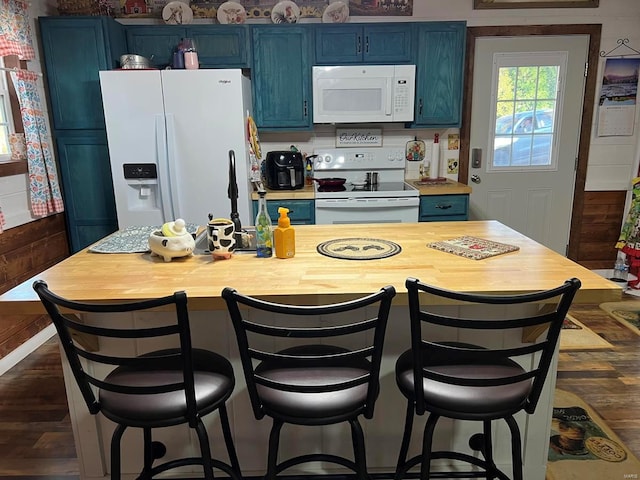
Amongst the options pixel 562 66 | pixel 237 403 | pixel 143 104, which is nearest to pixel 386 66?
pixel 562 66

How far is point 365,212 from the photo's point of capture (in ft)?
11.6

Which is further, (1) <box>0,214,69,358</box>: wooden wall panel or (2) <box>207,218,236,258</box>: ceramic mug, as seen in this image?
(1) <box>0,214,69,358</box>: wooden wall panel

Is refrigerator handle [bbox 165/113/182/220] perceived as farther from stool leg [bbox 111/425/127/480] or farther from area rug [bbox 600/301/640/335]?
area rug [bbox 600/301/640/335]

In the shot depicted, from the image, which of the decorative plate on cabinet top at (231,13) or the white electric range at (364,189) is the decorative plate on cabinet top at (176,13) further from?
the white electric range at (364,189)

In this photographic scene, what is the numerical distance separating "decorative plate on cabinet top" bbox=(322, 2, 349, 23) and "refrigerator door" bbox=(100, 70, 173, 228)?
1.44 metres

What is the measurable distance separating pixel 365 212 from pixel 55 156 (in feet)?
7.57

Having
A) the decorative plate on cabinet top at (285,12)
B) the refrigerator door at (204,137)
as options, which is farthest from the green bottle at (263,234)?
the decorative plate on cabinet top at (285,12)

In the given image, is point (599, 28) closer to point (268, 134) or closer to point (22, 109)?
point (268, 134)

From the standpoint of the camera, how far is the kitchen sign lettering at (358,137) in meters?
4.01

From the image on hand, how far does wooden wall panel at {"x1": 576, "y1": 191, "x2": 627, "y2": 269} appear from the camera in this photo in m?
4.12

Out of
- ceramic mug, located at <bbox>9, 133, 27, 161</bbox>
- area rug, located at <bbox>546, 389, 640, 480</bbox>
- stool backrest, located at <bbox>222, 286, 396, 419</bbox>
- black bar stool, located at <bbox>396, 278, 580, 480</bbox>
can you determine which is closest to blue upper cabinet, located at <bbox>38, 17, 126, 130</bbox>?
ceramic mug, located at <bbox>9, 133, 27, 161</bbox>

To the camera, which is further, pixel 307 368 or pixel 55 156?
pixel 55 156

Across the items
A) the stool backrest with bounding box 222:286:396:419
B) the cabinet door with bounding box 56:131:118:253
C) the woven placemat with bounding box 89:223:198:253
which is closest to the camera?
the stool backrest with bounding box 222:286:396:419

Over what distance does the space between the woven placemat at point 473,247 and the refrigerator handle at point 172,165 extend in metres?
2.02
